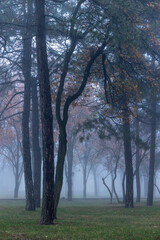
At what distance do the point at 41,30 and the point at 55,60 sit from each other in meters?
7.38

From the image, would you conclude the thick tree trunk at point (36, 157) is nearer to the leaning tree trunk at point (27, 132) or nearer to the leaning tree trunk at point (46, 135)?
the leaning tree trunk at point (27, 132)

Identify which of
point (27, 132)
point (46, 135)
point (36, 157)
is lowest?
point (36, 157)

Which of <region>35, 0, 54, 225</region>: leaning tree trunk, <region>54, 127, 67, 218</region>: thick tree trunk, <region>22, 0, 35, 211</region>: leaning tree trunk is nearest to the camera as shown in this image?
<region>35, 0, 54, 225</region>: leaning tree trunk

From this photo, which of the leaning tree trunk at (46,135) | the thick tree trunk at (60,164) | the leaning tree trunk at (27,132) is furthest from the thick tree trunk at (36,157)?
the leaning tree trunk at (46,135)

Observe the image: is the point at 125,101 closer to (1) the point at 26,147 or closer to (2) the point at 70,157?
(1) the point at 26,147

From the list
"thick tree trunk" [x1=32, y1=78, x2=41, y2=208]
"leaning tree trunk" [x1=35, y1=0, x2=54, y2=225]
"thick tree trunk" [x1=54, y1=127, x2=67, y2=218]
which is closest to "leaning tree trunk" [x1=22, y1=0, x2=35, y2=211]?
"thick tree trunk" [x1=32, y1=78, x2=41, y2=208]

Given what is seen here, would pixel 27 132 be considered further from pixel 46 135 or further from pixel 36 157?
pixel 46 135

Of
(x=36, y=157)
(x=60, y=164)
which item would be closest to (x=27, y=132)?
(x=36, y=157)

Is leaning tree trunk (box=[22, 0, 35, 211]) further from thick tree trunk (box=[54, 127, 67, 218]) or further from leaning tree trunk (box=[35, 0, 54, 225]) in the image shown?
thick tree trunk (box=[54, 127, 67, 218])

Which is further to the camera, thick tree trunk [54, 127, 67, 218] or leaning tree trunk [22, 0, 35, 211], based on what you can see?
leaning tree trunk [22, 0, 35, 211]

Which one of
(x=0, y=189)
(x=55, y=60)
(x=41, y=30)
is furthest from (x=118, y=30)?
(x=0, y=189)

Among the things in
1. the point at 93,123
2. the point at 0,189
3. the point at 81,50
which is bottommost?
the point at 0,189

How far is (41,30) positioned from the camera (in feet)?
45.5

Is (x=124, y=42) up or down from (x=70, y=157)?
up
